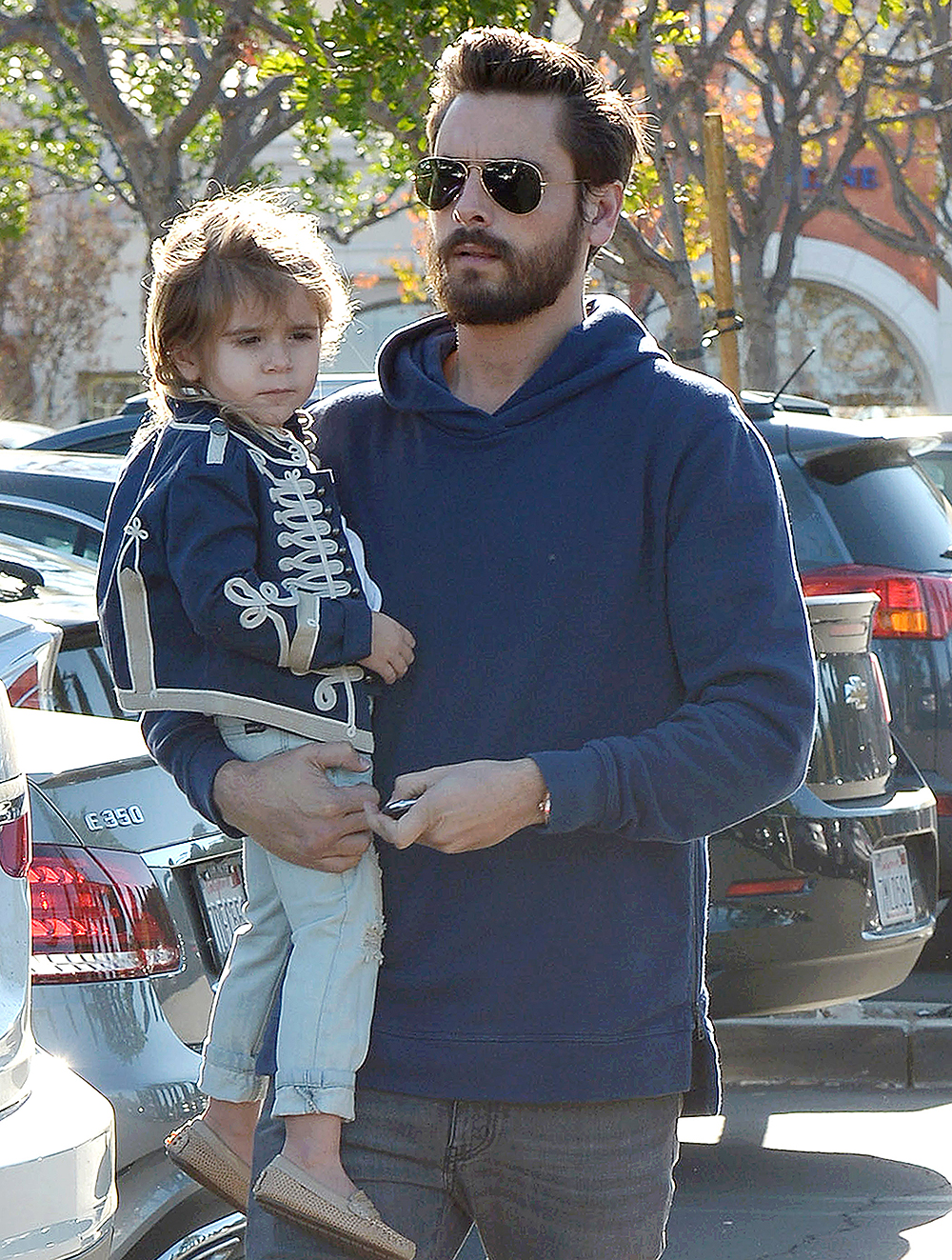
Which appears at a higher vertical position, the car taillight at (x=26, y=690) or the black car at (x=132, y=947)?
the car taillight at (x=26, y=690)

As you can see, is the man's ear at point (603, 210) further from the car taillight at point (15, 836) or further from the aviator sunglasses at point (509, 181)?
the car taillight at point (15, 836)

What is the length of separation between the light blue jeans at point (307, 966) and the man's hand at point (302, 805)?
0.05m

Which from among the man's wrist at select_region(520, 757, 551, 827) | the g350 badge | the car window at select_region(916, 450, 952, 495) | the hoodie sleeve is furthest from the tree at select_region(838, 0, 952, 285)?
the man's wrist at select_region(520, 757, 551, 827)

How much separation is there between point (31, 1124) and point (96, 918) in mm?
604

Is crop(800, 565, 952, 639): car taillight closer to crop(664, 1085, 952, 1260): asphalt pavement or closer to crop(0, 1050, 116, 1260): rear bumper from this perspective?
crop(664, 1085, 952, 1260): asphalt pavement


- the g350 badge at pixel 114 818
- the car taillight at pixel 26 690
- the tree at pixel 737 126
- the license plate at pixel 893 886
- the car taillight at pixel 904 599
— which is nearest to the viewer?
the g350 badge at pixel 114 818

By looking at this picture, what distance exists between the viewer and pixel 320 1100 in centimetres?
248

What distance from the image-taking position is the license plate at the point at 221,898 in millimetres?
3506

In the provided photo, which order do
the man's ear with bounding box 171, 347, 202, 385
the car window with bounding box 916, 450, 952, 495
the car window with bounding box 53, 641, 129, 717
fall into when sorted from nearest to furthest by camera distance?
1. the man's ear with bounding box 171, 347, 202, 385
2. the car window with bounding box 53, 641, 129, 717
3. the car window with bounding box 916, 450, 952, 495

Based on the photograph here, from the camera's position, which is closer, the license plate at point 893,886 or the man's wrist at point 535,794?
the man's wrist at point 535,794

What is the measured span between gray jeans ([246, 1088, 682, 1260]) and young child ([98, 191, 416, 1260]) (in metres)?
0.05

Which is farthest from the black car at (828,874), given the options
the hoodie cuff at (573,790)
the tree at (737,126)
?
the tree at (737,126)

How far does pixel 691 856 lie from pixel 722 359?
589 cm

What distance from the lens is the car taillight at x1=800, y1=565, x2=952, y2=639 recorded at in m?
6.96
